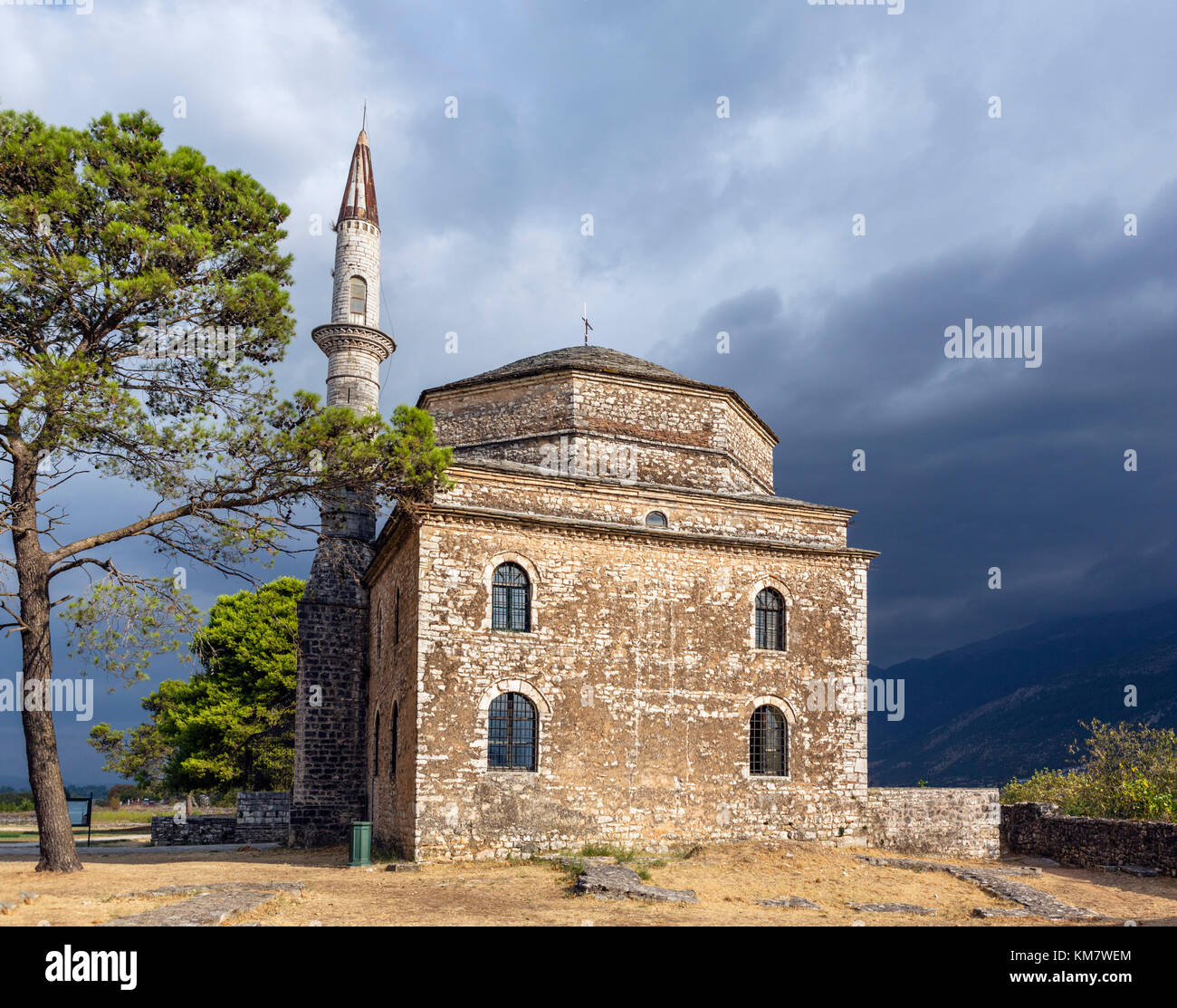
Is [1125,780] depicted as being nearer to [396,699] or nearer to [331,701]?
[396,699]

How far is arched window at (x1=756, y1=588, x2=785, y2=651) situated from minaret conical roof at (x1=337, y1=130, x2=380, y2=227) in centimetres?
1499

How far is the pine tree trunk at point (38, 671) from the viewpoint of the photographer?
14242 millimetres

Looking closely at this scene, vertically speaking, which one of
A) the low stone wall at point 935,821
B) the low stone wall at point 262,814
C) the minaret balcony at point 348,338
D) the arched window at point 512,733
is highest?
the minaret balcony at point 348,338

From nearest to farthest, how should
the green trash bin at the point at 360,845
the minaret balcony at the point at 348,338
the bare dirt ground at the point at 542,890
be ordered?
the bare dirt ground at the point at 542,890
the green trash bin at the point at 360,845
the minaret balcony at the point at 348,338

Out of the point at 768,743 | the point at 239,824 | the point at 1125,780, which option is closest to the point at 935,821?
the point at 768,743

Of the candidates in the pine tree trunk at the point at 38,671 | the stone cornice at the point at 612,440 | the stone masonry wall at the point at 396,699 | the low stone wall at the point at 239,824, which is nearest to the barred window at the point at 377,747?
the stone masonry wall at the point at 396,699

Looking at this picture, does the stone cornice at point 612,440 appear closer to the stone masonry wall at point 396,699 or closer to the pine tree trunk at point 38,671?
the stone masonry wall at point 396,699

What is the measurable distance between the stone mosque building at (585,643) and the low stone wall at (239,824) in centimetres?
457

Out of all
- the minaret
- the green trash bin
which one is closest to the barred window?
the minaret

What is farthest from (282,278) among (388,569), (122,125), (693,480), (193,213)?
(693,480)

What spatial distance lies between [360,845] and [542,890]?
15.5 feet

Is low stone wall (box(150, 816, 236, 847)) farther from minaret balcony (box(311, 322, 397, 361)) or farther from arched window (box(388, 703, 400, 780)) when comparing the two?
minaret balcony (box(311, 322, 397, 361))

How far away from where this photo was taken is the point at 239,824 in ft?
79.8
